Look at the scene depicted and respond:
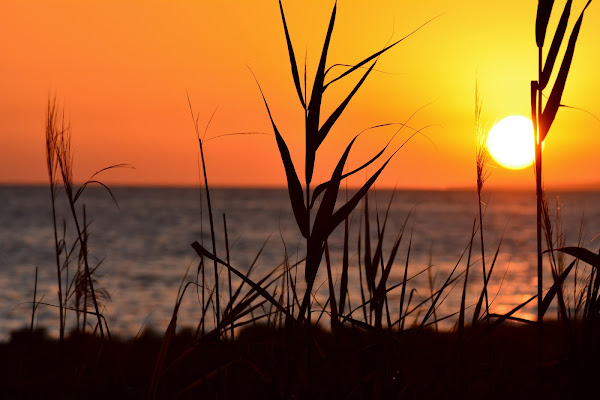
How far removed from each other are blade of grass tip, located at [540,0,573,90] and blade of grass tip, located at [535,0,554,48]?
0.04m

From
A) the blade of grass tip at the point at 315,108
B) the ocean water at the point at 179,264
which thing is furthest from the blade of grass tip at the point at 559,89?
the blade of grass tip at the point at 315,108

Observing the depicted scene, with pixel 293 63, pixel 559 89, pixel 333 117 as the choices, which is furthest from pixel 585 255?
pixel 293 63

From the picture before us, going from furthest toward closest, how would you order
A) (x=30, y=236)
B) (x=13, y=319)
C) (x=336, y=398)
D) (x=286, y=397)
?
(x=30, y=236) < (x=13, y=319) < (x=336, y=398) < (x=286, y=397)

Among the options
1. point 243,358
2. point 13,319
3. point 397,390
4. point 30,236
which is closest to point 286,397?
point 243,358

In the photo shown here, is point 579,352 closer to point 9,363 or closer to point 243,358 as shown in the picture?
point 243,358

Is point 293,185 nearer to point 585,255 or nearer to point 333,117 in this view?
point 333,117

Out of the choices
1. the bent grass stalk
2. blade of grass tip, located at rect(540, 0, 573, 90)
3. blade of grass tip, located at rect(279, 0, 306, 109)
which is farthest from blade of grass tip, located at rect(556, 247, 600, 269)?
blade of grass tip, located at rect(279, 0, 306, 109)

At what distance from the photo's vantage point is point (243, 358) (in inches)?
65.1

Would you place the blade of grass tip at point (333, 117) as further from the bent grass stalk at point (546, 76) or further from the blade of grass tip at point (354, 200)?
the bent grass stalk at point (546, 76)

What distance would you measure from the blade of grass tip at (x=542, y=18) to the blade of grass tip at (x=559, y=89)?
0.07 meters

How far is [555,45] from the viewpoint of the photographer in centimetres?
164

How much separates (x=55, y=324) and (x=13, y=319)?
636 millimetres

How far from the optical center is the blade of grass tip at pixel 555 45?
1.64 metres

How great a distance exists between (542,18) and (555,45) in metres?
0.07
